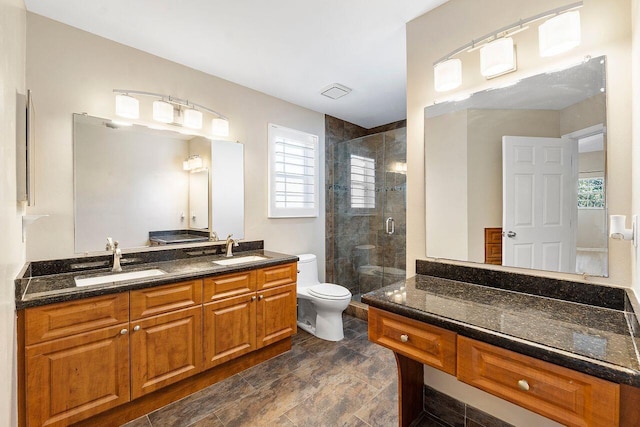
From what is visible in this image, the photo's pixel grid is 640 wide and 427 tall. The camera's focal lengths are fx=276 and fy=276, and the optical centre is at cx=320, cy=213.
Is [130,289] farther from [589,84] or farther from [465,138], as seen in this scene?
[589,84]

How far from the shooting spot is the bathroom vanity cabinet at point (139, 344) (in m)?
1.37

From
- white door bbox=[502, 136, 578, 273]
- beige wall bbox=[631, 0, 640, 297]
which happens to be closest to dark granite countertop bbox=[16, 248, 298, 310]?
white door bbox=[502, 136, 578, 273]

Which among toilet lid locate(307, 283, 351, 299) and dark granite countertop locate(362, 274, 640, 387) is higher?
dark granite countertop locate(362, 274, 640, 387)

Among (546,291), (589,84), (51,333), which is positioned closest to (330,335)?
(546,291)

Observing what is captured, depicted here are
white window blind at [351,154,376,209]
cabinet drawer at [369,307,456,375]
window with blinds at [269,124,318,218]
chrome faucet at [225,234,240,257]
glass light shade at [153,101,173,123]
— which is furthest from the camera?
white window blind at [351,154,376,209]

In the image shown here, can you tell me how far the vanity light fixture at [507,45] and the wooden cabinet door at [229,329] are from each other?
1.99 meters

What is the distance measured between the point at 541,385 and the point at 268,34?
2.33 meters

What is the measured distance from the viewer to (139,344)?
5.42 feet

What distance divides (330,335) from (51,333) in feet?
6.64

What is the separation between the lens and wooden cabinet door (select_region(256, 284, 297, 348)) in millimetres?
2240

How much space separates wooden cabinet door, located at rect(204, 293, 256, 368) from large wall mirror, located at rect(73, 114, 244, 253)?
72 centimetres

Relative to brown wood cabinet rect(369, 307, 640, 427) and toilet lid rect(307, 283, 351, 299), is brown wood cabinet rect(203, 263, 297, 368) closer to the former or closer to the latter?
toilet lid rect(307, 283, 351, 299)

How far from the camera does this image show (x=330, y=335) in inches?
105

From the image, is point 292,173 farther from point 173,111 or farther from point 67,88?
point 67,88
